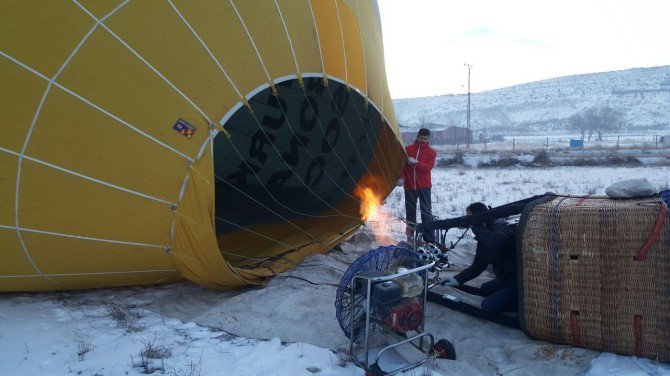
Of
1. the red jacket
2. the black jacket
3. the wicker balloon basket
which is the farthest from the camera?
the red jacket

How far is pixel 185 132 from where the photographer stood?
346 centimetres

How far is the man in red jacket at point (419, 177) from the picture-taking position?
561 centimetres

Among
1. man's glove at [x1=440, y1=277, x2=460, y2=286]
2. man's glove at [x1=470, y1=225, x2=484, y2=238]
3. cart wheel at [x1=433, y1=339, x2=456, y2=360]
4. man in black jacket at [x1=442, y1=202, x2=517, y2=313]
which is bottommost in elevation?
cart wheel at [x1=433, y1=339, x2=456, y2=360]

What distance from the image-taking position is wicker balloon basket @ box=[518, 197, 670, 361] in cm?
266

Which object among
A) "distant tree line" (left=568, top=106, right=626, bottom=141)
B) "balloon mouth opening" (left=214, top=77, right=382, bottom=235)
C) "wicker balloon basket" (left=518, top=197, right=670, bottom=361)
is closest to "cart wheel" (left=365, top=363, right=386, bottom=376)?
"wicker balloon basket" (left=518, top=197, right=670, bottom=361)

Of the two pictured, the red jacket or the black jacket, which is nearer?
the black jacket

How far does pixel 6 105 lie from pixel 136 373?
1.73 meters

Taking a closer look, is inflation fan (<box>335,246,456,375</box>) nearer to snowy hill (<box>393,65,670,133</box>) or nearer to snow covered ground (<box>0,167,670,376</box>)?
snow covered ground (<box>0,167,670,376</box>)

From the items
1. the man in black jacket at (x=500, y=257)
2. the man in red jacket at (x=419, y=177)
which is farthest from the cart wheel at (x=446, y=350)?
the man in red jacket at (x=419, y=177)

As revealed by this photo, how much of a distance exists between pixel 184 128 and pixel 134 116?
0.32 meters

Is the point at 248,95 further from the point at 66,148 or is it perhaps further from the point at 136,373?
the point at 136,373

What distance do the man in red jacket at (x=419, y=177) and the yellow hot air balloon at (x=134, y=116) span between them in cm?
148

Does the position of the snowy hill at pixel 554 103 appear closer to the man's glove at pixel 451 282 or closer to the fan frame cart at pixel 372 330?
the man's glove at pixel 451 282

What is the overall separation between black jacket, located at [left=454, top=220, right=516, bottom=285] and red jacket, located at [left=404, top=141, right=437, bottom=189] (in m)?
2.26
